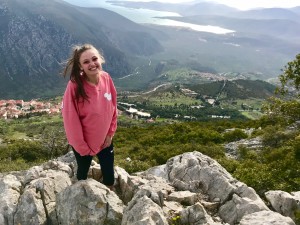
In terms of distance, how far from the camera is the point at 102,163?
31.9 feet

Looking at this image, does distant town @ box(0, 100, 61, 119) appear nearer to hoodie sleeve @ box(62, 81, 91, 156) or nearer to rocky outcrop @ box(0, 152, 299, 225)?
rocky outcrop @ box(0, 152, 299, 225)

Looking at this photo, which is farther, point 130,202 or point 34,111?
point 34,111

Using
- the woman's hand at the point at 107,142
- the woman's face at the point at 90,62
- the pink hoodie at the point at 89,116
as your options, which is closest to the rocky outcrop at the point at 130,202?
the woman's hand at the point at 107,142

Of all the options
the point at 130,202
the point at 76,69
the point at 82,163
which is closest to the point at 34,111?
the point at 82,163

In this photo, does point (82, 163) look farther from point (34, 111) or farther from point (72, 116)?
point (34, 111)

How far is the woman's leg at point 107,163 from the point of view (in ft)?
31.1

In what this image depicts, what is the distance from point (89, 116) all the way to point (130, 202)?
8.16 feet

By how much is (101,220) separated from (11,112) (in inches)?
5576

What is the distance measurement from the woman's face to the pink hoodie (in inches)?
10.9

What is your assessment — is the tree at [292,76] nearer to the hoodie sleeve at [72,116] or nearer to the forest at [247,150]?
the forest at [247,150]

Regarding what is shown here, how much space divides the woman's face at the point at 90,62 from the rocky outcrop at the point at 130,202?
305cm

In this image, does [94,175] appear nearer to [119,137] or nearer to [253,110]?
[119,137]

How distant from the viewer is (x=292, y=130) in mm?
27234

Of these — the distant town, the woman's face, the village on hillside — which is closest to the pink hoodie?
the woman's face
